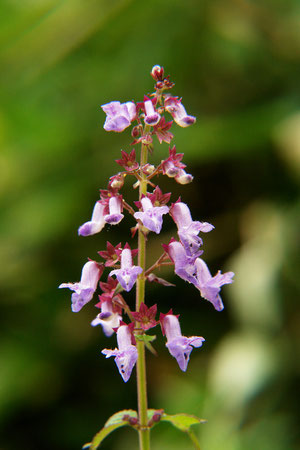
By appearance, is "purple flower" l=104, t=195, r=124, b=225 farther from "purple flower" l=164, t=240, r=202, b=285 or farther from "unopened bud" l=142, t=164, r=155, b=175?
"purple flower" l=164, t=240, r=202, b=285

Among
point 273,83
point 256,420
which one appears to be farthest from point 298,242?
point 273,83

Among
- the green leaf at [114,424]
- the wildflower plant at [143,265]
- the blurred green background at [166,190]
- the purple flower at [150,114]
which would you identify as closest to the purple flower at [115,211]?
the wildflower plant at [143,265]

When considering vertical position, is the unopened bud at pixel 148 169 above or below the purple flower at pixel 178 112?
below

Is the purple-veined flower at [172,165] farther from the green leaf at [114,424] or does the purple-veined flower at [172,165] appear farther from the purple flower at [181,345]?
the green leaf at [114,424]

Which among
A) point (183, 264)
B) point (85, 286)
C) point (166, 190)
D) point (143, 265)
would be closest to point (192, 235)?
point (183, 264)

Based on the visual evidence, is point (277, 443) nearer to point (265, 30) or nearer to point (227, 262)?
point (227, 262)

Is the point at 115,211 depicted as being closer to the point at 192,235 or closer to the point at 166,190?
the point at 192,235

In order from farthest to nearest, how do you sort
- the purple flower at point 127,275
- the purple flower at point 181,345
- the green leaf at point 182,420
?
the green leaf at point 182,420 < the purple flower at point 181,345 < the purple flower at point 127,275
